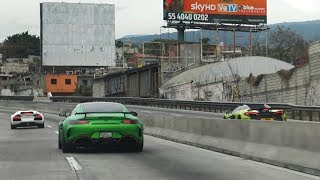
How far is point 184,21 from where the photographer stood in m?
81.0

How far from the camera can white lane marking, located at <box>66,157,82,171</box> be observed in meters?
12.4

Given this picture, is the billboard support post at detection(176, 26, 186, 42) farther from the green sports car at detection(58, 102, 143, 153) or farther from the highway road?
the green sports car at detection(58, 102, 143, 153)

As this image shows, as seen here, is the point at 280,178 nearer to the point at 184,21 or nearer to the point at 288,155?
the point at 288,155

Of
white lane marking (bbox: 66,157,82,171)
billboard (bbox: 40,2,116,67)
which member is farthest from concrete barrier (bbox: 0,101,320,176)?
billboard (bbox: 40,2,116,67)

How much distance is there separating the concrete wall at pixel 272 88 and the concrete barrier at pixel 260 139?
69.9ft

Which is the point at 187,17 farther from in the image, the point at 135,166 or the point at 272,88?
the point at 135,166

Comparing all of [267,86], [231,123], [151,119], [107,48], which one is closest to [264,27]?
[107,48]

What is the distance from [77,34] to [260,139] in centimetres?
9284

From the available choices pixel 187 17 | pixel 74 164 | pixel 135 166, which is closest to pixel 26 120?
pixel 74 164

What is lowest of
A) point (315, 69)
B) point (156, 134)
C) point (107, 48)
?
point (156, 134)

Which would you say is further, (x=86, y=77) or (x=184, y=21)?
(x=86, y=77)

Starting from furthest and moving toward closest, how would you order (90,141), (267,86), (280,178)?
(267,86)
(90,141)
(280,178)

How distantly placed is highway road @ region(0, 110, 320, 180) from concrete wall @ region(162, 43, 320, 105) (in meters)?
25.6

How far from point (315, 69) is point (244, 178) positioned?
30969mm
